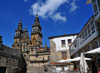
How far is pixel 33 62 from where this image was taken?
3319 centimetres

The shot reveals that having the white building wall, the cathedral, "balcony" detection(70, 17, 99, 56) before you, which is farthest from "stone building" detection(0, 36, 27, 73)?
"balcony" detection(70, 17, 99, 56)

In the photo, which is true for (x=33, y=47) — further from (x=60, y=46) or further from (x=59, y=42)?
(x=60, y=46)

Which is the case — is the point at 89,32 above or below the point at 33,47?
above

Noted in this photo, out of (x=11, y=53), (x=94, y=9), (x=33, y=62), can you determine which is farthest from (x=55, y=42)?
(x=94, y=9)

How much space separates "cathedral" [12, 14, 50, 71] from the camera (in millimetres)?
33062

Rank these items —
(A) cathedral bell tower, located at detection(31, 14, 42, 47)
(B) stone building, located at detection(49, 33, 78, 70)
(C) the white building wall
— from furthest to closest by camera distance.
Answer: (A) cathedral bell tower, located at detection(31, 14, 42, 47), (C) the white building wall, (B) stone building, located at detection(49, 33, 78, 70)

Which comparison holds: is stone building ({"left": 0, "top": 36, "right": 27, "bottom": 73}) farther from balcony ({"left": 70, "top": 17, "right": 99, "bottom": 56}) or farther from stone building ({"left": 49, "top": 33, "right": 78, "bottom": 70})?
balcony ({"left": 70, "top": 17, "right": 99, "bottom": 56})

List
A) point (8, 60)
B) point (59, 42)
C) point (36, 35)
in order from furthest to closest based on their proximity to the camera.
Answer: point (36, 35), point (59, 42), point (8, 60)

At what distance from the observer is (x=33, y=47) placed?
3988cm

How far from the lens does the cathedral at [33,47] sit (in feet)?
108

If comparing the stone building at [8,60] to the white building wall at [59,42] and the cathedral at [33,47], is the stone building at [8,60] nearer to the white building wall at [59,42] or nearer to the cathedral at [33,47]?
the cathedral at [33,47]

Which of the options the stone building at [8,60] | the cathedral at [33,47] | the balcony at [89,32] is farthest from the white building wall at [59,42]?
the balcony at [89,32]

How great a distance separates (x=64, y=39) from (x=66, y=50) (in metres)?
2.58

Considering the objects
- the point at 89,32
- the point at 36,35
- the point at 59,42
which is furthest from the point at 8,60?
the point at 36,35
